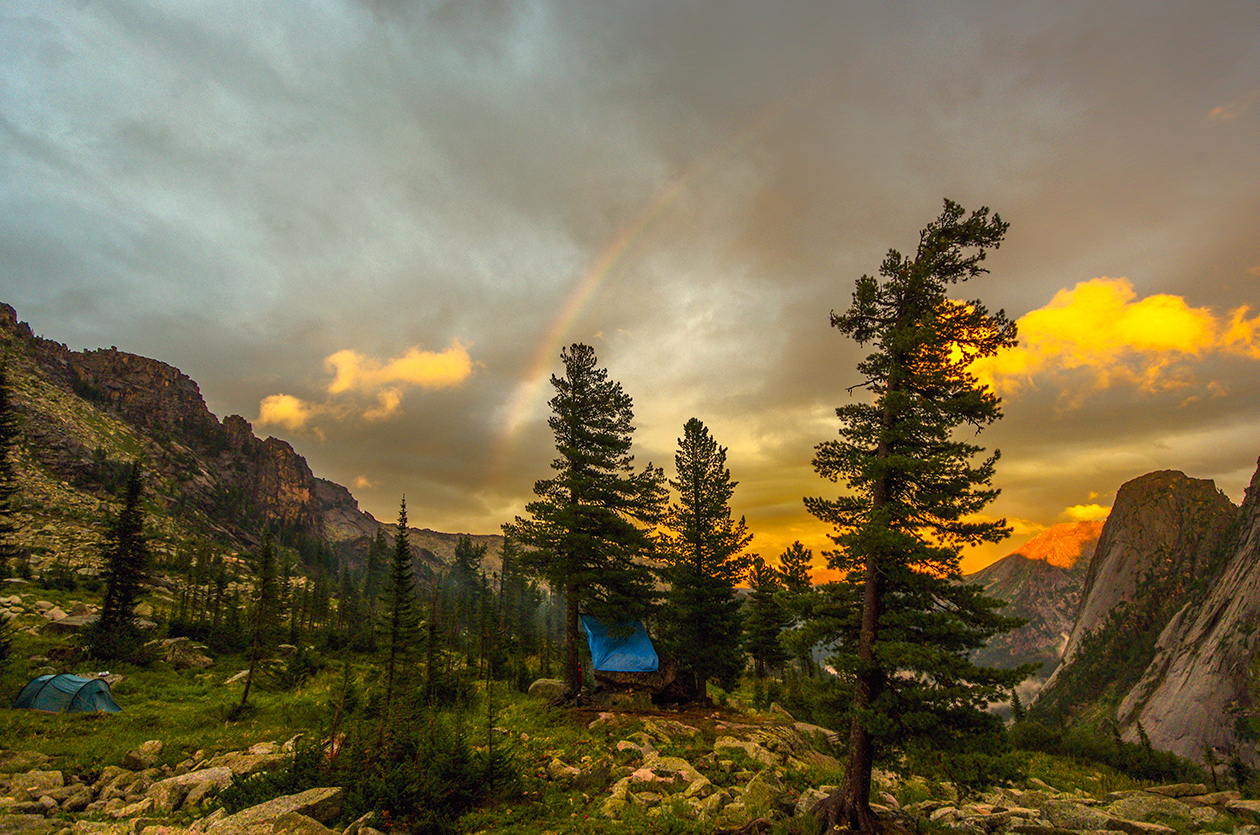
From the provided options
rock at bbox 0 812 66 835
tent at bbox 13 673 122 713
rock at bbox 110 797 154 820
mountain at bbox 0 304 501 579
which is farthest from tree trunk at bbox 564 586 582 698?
mountain at bbox 0 304 501 579

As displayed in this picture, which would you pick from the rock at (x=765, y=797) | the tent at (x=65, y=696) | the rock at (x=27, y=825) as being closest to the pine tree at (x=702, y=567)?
the rock at (x=765, y=797)

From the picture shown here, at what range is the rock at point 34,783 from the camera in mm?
13477

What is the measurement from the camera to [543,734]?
20.0 metres

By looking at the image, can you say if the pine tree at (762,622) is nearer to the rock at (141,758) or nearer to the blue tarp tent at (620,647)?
the blue tarp tent at (620,647)

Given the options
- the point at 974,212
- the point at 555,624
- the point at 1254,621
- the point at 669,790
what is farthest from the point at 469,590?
the point at 1254,621

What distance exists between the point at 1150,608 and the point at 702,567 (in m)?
209

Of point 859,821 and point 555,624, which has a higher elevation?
point 859,821

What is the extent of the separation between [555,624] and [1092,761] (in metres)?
150

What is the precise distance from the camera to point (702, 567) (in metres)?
28.3

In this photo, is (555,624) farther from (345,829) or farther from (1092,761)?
(345,829)

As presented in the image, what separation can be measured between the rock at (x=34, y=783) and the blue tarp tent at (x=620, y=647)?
17861 millimetres

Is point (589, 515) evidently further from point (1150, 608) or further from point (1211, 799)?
point (1150, 608)

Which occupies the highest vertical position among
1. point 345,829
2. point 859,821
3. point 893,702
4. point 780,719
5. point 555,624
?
point 893,702

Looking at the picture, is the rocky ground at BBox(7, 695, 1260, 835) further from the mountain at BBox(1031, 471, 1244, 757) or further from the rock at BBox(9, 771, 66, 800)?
the mountain at BBox(1031, 471, 1244, 757)
